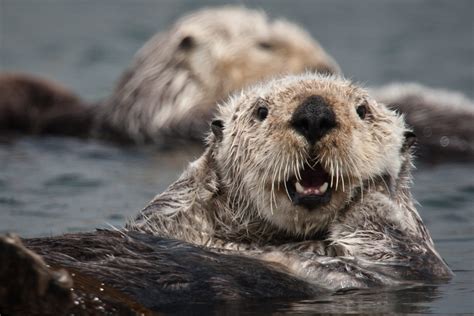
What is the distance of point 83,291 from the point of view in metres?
4.47

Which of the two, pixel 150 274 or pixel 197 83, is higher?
pixel 197 83

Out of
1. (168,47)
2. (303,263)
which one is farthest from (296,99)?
(168,47)

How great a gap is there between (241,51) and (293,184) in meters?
5.62

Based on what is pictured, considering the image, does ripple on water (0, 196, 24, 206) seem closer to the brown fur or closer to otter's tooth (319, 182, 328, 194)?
the brown fur

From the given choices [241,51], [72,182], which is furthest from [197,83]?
[72,182]

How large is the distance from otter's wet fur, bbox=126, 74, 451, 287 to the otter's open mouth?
2 cm

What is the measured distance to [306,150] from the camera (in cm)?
510

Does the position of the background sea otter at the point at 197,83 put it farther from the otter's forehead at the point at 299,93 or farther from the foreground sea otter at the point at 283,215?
the foreground sea otter at the point at 283,215

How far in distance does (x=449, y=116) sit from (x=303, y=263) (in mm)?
5358

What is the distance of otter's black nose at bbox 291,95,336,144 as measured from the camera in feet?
16.6

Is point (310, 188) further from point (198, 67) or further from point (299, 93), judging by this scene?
point (198, 67)

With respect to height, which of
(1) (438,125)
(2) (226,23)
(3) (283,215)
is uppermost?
(2) (226,23)

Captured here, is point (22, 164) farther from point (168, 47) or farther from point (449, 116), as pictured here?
point (449, 116)

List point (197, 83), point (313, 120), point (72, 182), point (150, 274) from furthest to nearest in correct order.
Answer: point (197, 83) → point (72, 182) → point (313, 120) → point (150, 274)
